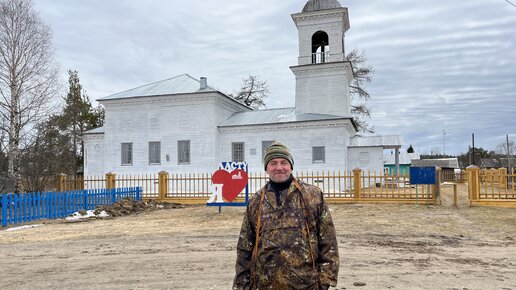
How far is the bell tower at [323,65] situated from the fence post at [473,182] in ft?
35.7

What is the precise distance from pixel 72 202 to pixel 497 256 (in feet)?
49.1

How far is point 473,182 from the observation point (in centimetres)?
1656

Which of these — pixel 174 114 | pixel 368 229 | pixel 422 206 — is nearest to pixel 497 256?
pixel 368 229

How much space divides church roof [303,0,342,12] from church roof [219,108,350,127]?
274 inches

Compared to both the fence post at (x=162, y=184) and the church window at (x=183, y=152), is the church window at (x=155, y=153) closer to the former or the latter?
the church window at (x=183, y=152)

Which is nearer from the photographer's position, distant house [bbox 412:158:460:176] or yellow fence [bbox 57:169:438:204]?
yellow fence [bbox 57:169:438:204]

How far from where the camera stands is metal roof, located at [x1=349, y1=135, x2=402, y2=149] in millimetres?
25875

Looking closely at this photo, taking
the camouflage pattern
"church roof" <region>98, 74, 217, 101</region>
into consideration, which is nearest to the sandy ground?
the camouflage pattern

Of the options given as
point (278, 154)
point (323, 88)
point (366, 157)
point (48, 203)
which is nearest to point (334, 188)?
point (366, 157)

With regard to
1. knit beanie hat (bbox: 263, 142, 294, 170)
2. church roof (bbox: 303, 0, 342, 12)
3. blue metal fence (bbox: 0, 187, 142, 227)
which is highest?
church roof (bbox: 303, 0, 342, 12)

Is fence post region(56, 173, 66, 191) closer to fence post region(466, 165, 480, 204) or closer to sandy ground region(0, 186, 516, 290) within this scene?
sandy ground region(0, 186, 516, 290)

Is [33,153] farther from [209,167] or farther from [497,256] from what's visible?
[497,256]

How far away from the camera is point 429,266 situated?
7074mm

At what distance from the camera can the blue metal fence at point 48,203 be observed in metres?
13.9
